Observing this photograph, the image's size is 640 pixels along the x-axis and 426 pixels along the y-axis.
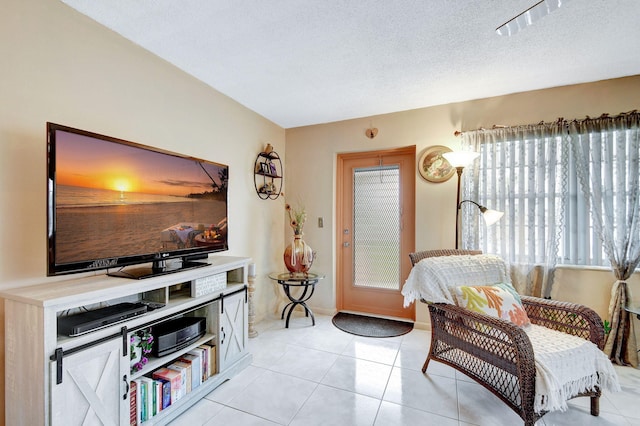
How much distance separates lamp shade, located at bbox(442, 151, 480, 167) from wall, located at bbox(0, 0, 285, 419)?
236cm

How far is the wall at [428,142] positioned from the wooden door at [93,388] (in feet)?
7.93

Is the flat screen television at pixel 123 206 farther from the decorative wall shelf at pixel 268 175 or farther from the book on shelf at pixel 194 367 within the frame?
the decorative wall shelf at pixel 268 175

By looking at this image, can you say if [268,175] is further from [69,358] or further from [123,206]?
[69,358]

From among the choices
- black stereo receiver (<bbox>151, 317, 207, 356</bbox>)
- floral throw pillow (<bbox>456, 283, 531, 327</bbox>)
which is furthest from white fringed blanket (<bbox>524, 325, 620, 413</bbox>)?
black stereo receiver (<bbox>151, 317, 207, 356</bbox>)

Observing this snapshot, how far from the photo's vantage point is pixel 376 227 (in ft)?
11.5

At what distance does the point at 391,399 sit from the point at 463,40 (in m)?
2.54

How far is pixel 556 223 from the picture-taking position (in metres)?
2.56

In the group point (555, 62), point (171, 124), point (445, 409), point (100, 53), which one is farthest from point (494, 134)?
point (100, 53)

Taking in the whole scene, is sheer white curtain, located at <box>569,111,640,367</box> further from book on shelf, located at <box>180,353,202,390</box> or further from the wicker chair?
book on shelf, located at <box>180,353,202,390</box>

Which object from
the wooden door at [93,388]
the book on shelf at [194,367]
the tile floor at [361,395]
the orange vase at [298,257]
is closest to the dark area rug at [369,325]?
the tile floor at [361,395]

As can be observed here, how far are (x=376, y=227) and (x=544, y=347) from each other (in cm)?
207

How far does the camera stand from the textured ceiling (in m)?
1.62

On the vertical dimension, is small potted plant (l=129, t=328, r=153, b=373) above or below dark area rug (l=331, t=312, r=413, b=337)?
above

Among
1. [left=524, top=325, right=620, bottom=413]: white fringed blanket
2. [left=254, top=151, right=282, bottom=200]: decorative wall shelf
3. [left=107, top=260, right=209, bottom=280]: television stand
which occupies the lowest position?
[left=524, top=325, right=620, bottom=413]: white fringed blanket
